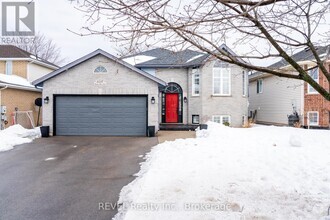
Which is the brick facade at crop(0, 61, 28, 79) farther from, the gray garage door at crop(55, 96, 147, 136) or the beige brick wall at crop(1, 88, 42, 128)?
the gray garage door at crop(55, 96, 147, 136)

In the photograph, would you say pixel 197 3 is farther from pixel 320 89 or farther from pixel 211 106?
pixel 211 106

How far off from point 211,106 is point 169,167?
10.5m

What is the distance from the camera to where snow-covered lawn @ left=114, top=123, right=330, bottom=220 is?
4191 millimetres

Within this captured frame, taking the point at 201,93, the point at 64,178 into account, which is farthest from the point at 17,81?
the point at 64,178

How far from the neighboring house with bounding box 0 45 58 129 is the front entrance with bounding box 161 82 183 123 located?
879cm

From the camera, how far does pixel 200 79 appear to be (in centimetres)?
1714

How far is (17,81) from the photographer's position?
18312mm

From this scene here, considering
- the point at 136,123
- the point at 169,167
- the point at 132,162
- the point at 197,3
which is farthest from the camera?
the point at 136,123

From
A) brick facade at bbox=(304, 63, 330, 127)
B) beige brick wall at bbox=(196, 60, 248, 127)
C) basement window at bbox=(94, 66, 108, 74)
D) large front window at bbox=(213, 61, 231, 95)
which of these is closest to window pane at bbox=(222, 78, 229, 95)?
large front window at bbox=(213, 61, 231, 95)

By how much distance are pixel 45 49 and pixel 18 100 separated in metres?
24.8

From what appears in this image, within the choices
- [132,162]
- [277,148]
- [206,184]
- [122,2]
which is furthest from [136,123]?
[122,2]

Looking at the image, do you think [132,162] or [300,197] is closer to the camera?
[300,197]

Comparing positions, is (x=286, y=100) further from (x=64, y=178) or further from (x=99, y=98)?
(x=64, y=178)

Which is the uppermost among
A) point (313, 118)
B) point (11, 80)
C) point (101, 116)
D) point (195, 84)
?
point (11, 80)
